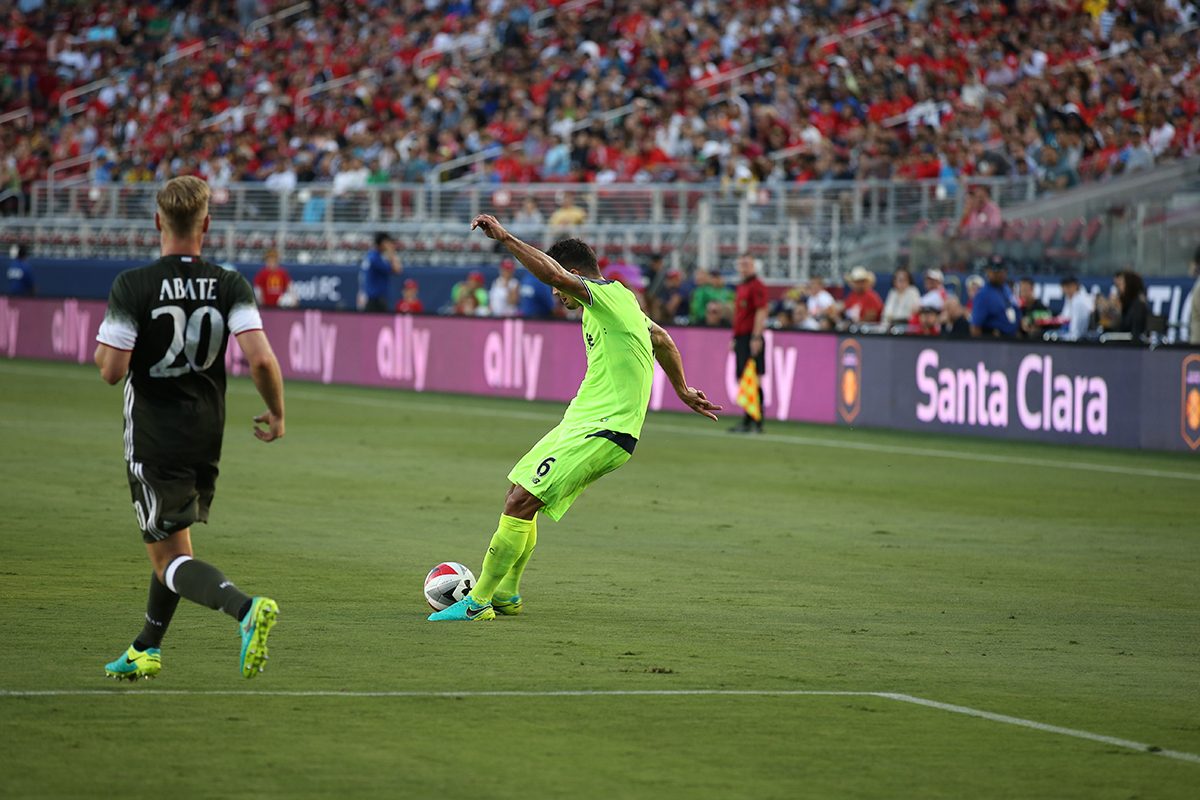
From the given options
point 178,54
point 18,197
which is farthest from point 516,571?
point 178,54

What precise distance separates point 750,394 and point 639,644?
13059 mm

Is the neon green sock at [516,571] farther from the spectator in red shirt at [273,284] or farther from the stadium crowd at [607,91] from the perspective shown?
the spectator in red shirt at [273,284]

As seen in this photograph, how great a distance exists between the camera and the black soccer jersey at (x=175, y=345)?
632 centimetres

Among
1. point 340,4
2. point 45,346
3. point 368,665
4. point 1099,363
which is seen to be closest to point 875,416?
point 1099,363

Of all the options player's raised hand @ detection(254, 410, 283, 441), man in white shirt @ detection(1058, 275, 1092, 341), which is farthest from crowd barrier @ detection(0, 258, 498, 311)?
player's raised hand @ detection(254, 410, 283, 441)

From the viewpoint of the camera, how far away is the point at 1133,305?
20062mm

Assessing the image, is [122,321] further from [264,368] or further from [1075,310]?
[1075,310]

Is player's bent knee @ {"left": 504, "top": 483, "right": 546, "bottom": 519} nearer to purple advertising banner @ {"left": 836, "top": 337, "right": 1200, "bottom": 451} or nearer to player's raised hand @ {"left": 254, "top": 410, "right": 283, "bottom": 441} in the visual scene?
player's raised hand @ {"left": 254, "top": 410, "right": 283, "bottom": 441}

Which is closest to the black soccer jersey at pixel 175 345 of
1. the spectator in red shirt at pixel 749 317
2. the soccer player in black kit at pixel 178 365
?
Result: the soccer player in black kit at pixel 178 365

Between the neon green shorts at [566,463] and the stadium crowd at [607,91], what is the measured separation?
17251 millimetres

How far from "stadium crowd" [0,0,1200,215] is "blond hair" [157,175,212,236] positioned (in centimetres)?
1957

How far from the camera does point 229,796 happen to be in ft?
17.0

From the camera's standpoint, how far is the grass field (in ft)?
18.5

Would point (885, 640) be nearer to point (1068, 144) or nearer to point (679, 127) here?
point (1068, 144)
